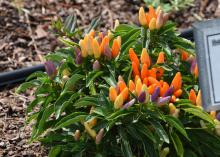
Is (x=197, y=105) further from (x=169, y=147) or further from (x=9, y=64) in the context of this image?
(x=9, y=64)

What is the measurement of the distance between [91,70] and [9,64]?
3.84 ft

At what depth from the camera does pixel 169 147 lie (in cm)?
256

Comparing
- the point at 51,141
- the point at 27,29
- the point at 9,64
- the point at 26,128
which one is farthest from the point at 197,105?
the point at 27,29

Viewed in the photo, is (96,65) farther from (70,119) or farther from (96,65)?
(70,119)

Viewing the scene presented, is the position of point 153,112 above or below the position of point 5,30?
below

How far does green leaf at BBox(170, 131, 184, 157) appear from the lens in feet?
7.84

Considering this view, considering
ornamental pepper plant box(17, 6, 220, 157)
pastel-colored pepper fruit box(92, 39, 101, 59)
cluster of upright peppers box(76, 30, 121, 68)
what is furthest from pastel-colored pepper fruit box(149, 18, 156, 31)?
pastel-colored pepper fruit box(92, 39, 101, 59)

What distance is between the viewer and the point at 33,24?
4.05 meters

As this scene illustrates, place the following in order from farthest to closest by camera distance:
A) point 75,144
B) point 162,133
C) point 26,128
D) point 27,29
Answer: point 27,29, point 26,128, point 75,144, point 162,133

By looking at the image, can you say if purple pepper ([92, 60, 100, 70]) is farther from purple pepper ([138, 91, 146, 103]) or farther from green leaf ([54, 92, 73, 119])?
purple pepper ([138, 91, 146, 103])

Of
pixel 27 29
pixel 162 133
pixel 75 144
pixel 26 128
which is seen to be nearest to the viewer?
pixel 162 133

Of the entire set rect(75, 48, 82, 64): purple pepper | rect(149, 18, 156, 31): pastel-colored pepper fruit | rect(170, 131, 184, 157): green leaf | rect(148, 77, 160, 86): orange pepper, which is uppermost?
rect(149, 18, 156, 31): pastel-colored pepper fruit

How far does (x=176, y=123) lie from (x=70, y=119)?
0.42m

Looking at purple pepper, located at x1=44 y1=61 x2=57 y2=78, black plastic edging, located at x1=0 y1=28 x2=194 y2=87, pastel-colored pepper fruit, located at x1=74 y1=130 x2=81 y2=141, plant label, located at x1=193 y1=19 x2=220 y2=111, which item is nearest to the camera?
plant label, located at x1=193 y1=19 x2=220 y2=111
